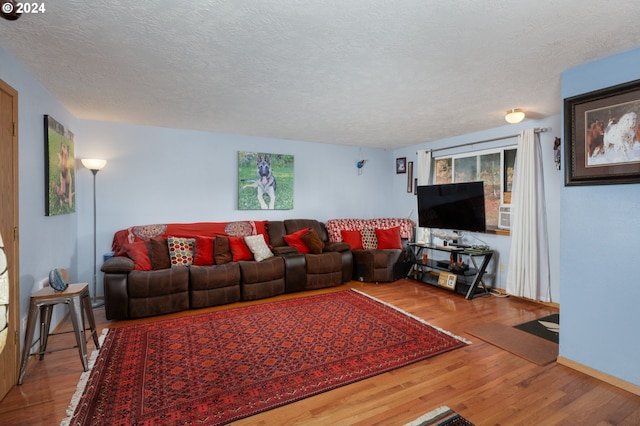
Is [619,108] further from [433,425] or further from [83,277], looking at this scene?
[83,277]

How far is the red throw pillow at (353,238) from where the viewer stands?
17.1ft

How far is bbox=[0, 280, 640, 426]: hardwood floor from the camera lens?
1841 millimetres

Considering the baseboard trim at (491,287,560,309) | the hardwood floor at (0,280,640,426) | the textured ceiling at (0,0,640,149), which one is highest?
the textured ceiling at (0,0,640,149)

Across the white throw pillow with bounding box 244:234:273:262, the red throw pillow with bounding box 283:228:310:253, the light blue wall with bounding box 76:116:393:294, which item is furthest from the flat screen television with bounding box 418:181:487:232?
the white throw pillow with bounding box 244:234:273:262

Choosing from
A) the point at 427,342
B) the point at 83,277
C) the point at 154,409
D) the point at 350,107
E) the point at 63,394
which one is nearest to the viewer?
the point at 154,409

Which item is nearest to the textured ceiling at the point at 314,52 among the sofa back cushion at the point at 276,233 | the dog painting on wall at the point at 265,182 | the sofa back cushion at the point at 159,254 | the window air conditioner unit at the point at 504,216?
the window air conditioner unit at the point at 504,216

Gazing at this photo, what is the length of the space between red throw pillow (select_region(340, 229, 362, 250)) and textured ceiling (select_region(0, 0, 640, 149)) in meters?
2.21

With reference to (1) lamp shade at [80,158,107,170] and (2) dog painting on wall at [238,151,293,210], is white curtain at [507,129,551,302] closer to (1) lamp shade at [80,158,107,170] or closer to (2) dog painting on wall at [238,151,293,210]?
(2) dog painting on wall at [238,151,293,210]

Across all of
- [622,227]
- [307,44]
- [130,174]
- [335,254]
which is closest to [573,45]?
[622,227]

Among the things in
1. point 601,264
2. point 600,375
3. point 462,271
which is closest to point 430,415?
point 600,375

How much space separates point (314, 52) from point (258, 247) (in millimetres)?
2755

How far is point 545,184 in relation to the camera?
12.8 ft

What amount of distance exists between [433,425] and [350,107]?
2858 mm

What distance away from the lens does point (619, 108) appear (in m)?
2.14
